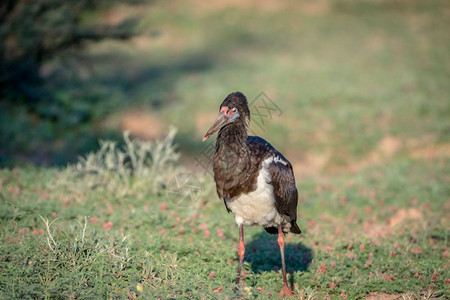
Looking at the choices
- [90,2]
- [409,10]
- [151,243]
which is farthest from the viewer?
[409,10]

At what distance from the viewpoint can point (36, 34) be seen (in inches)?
503

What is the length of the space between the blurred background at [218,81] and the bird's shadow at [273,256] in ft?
7.62

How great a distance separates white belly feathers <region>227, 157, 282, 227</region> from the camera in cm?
518

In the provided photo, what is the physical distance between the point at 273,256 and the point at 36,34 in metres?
8.97

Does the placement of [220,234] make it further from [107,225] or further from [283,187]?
[283,187]

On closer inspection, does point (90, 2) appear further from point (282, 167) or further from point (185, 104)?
point (282, 167)

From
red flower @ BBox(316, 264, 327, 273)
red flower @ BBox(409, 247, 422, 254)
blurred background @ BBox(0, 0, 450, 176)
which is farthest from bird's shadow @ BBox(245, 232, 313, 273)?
blurred background @ BBox(0, 0, 450, 176)

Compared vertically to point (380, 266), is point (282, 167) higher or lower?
higher

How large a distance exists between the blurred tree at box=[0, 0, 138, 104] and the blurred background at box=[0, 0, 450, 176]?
3 cm

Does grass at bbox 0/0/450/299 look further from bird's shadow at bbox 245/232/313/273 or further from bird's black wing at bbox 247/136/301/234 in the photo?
bird's black wing at bbox 247/136/301/234

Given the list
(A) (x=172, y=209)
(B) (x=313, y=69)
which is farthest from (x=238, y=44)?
(A) (x=172, y=209)

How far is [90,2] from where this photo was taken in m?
13.3

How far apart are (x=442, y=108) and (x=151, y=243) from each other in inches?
443

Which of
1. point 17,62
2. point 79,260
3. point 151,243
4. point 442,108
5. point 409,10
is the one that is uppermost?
point 409,10
